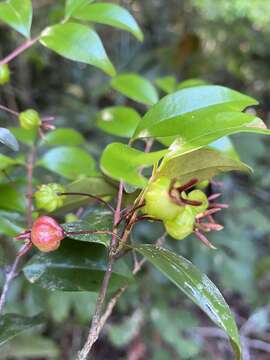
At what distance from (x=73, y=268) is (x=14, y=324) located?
98 mm

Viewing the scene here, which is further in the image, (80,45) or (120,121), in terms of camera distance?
(120,121)

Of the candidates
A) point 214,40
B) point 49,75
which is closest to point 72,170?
point 49,75

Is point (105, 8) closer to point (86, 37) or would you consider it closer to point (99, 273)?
point (86, 37)

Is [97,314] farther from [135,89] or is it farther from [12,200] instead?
[135,89]

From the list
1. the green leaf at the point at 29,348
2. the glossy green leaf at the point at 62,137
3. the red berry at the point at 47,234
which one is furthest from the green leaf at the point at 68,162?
the green leaf at the point at 29,348

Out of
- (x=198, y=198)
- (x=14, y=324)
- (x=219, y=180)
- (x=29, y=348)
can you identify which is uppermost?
(x=198, y=198)

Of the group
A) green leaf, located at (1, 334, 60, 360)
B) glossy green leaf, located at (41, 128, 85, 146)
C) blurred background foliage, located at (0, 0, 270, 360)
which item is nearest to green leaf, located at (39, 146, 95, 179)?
glossy green leaf, located at (41, 128, 85, 146)

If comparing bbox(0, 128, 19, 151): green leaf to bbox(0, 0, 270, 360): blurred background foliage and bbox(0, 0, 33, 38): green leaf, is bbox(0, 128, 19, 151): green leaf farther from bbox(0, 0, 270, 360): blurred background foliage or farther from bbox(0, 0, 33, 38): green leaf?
bbox(0, 0, 270, 360): blurred background foliage

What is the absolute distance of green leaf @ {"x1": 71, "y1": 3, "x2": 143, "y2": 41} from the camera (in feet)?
2.16

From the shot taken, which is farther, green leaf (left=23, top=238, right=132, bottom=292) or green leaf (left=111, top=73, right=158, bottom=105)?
green leaf (left=111, top=73, right=158, bottom=105)

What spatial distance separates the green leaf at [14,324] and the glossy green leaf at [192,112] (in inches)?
10.4

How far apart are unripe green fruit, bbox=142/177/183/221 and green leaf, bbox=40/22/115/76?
0.73 feet

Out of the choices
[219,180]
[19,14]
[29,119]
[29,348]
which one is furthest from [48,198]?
[29,348]

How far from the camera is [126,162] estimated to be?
16.5 inches
